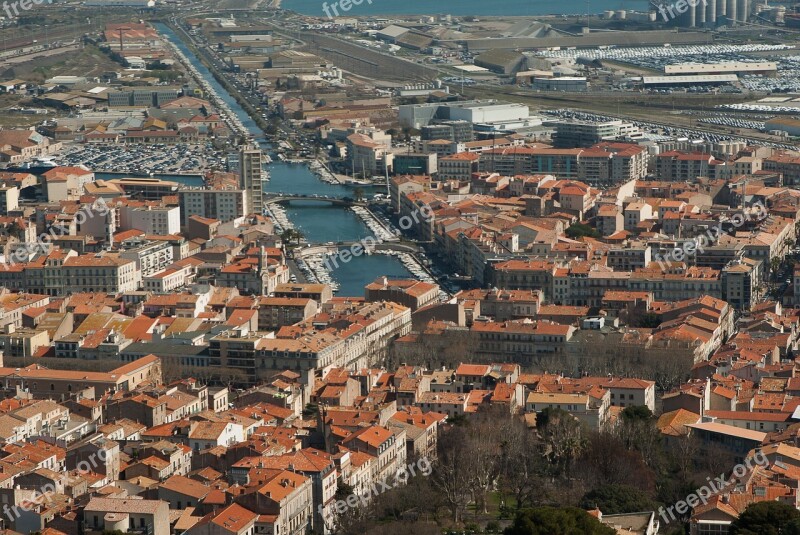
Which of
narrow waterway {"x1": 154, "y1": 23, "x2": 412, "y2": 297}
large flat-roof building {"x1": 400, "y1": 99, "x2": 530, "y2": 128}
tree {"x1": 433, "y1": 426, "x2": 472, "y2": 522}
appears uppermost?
large flat-roof building {"x1": 400, "y1": 99, "x2": 530, "y2": 128}

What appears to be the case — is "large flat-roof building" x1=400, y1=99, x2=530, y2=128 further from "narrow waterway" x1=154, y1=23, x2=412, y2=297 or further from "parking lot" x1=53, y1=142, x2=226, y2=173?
"parking lot" x1=53, y1=142, x2=226, y2=173

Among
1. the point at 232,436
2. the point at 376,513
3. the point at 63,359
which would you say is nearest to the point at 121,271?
the point at 63,359

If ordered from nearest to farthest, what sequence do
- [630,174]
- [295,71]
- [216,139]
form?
1. [630,174]
2. [216,139]
3. [295,71]

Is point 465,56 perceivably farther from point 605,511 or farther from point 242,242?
point 605,511

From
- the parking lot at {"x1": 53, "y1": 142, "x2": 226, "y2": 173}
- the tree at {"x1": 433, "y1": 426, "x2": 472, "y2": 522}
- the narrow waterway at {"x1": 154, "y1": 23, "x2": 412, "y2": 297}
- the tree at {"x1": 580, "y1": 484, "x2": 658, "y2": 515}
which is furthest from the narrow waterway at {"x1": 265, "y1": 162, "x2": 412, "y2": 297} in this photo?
the tree at {"x1": 580, "y1": 484, "x2": 658, "y2": 515}

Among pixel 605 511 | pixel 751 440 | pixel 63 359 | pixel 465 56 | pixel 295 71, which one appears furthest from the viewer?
pixel 465 56

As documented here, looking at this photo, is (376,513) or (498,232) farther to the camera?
(498,232)

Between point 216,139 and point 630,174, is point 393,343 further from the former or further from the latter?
point 216,139
